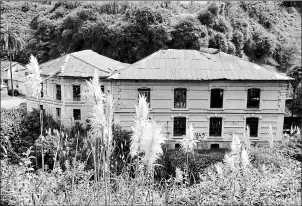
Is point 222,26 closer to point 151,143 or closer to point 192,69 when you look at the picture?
point 192,69

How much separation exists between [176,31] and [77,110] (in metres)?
10.8

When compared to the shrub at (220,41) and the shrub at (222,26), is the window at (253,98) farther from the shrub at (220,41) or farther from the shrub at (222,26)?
the shrub at (222,26)

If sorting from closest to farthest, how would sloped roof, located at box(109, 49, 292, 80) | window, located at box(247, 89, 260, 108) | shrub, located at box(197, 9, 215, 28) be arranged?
1. sloped roof, located at box(109, 49, 292, 80)
2. window, located at box(247, 89, 260, 108)
3. shrub, located at box(197, 9, 215, 28)

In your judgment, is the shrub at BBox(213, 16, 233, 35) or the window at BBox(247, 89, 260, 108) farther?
the shrub at BBox(213, 16, 233, 35)

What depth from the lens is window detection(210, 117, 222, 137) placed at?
Result: 11680mm

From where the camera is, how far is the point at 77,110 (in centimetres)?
1291

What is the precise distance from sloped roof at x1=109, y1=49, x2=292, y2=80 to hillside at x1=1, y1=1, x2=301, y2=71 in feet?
24.5

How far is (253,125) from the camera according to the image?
11.7 metres

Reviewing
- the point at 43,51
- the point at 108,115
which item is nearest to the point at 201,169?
the point at 108,115

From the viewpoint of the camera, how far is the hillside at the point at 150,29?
790 inches

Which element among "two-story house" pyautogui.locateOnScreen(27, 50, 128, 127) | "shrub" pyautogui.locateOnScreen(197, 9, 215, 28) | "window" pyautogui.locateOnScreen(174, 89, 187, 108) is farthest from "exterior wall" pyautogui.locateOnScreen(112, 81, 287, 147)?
"shrub" pyautogui.locateOnScreen(197, 9, 215, 28)

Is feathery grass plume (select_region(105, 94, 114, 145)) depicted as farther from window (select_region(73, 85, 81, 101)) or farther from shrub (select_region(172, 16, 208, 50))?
shrub (select_region(172, 16, 208, 50))

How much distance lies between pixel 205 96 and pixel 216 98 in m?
0.47

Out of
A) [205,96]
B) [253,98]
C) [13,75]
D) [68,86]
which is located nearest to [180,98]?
[205,96]
